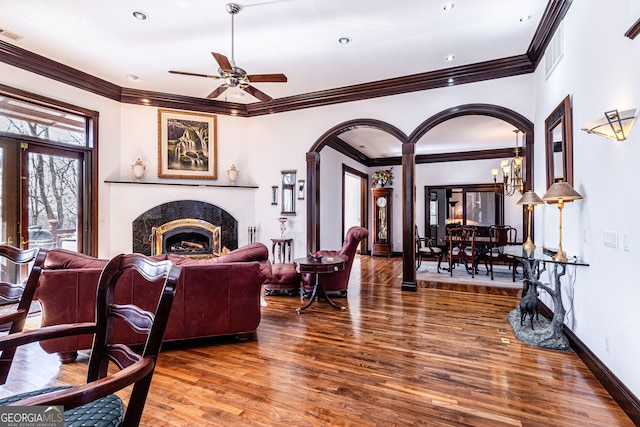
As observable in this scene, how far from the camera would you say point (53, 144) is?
4.62 meters

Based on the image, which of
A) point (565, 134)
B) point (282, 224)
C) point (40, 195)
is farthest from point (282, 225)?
point (565, 134)

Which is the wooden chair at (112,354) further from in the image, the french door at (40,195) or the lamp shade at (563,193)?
the french door at (40,195)

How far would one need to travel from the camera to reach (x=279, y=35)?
392 centimetres

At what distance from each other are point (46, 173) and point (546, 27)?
22.2 ft

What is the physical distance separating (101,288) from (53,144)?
15.3ft

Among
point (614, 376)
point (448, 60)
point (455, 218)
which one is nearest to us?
point (614, 376)

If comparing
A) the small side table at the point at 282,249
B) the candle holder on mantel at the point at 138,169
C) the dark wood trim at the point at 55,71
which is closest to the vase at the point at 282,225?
the small side table at the point at 282,249

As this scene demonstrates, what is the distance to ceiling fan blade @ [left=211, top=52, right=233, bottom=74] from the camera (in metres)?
3.21

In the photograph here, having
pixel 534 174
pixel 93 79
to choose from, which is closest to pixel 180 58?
pixel 93 79

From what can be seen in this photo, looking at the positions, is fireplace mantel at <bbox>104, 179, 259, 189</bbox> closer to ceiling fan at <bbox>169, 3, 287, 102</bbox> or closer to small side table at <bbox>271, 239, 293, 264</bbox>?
small side table at <bbox>271, 239, 293, 264</bbox>

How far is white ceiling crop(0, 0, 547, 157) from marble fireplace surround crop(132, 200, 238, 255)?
217cm

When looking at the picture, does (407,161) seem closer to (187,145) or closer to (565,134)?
(565,134)

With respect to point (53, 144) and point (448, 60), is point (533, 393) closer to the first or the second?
point (448, 60)

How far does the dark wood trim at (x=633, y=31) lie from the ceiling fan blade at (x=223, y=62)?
3156 millimetres
